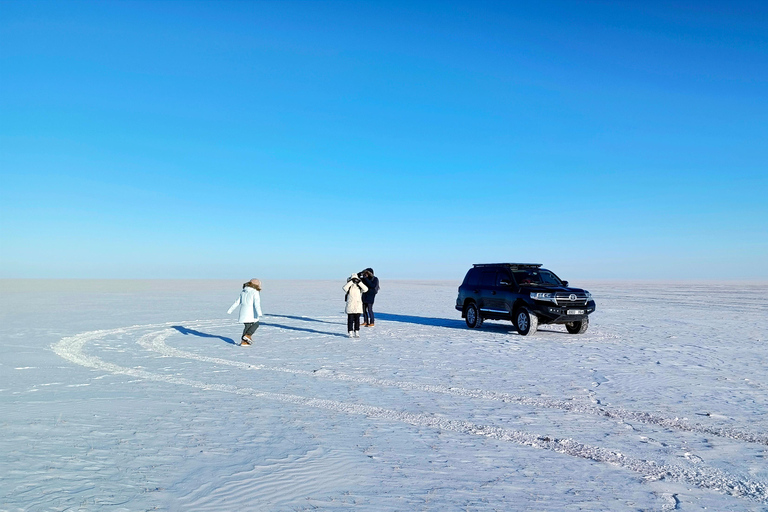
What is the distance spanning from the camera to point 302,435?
21.6 feet

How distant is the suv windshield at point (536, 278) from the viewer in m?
17.5

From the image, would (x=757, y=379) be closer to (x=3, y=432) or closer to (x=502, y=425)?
(x=502, y=425)

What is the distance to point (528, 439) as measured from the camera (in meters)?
6.46

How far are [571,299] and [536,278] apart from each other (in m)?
1.54

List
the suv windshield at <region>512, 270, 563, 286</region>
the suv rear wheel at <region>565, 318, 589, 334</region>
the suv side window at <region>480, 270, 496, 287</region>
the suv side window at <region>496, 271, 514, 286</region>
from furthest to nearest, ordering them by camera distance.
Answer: the suv side window at <region>480, 270, 496, 287</region>, the suv side window at <region>496, 271, 514, 286</region>, the suv windshield at <region>512, 270, 563, 286</region>, the suv rear wheel at <region>565, 318, 589, 334</region>

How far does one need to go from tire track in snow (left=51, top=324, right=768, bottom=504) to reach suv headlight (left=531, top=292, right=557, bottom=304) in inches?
377

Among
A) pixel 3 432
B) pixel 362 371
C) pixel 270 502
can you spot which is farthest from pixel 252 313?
pixel 270 502

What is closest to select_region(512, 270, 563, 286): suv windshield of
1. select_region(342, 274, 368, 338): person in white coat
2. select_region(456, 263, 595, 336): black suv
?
select_region(456, 263, 595, 336): black suv

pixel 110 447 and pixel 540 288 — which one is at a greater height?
pixel 540 288

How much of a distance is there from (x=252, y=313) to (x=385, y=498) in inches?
394

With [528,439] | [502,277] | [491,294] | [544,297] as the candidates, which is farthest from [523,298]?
[528,439]

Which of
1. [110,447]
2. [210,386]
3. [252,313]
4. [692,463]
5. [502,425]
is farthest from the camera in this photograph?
[252,313]

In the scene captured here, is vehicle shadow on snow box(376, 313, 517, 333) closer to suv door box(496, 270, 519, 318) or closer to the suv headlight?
suv door box(496, 270, 519, 318)

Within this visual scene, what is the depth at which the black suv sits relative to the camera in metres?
16.4
